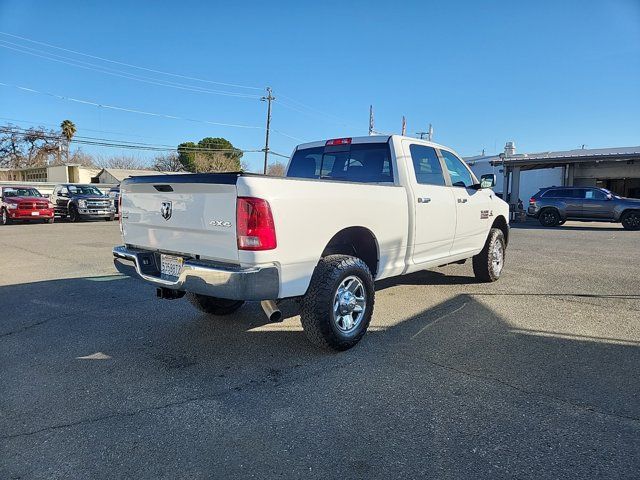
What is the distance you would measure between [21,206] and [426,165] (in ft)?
65.2

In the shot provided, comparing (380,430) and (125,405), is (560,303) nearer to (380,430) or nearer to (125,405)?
(380,430)

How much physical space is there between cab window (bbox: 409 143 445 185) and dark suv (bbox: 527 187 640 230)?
17310mm

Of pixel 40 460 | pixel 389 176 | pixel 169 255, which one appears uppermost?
pixel 389 176

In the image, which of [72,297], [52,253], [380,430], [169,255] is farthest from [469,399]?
[52,253]

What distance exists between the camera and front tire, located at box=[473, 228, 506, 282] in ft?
22.6

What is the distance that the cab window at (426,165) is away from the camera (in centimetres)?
524

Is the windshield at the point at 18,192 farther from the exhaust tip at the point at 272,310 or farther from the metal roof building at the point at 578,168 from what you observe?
the metal roof building at the point at 578,168

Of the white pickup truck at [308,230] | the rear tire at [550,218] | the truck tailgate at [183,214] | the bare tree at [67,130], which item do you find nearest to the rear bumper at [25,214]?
the white pickup truck at [308,230]

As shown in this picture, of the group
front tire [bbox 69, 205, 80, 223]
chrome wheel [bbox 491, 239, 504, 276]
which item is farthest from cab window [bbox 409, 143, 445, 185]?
front tire [bbox 69, 205, 80, 223]

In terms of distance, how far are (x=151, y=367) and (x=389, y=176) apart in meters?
3.04

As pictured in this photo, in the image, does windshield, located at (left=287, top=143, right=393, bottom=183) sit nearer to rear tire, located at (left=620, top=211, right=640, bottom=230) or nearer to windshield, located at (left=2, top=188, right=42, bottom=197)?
rear tire, located at (left=620, top=211, right=640, bottom=230)

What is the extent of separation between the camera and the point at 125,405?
313cm

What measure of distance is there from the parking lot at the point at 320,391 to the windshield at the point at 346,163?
1637mm

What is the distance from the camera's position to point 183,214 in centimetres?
379
